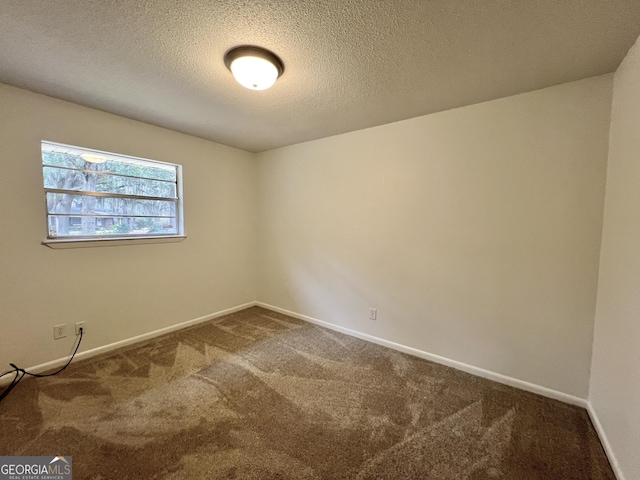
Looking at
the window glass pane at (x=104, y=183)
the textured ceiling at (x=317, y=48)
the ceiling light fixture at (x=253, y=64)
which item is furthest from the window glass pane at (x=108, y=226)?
the ceiling light fixture at (x=253, y=64)

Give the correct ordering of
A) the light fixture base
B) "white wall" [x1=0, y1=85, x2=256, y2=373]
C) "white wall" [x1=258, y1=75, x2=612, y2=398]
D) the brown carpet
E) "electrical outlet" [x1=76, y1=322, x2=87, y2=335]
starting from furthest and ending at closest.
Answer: "electrical outlet" [x1=76, y1=322, x2=87, y2=335] → "white wall" [x1=0, y1=85, x2=256, y2=373] → "white wall" [x1=258, y1=75, x2=612, y2=398] → the light fixture base → the brown carpet

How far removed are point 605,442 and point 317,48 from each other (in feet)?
9.18

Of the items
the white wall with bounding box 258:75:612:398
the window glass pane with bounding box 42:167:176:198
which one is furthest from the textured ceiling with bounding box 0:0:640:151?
the window glass pane with bounding box 42:167:176:198

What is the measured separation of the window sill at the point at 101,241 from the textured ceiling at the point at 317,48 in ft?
3.92

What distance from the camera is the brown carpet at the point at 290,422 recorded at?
1.38 meters

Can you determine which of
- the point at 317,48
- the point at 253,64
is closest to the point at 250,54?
the point at 253,64

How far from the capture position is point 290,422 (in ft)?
5.49

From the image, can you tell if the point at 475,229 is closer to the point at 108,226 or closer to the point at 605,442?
the point at 605,442

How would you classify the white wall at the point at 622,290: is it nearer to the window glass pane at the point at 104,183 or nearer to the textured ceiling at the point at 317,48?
the textured ceiling at the point at 317,48

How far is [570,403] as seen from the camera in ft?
6.09

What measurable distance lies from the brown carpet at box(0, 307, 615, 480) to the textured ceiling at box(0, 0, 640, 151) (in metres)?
2.25

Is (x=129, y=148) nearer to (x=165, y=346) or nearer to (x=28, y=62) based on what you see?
(x=28, y=62)

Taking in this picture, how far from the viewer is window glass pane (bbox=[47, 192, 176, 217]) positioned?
7.45 feet

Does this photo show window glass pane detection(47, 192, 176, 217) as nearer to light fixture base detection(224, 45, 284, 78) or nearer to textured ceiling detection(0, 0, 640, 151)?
textured ceiling detection(0, 0, 640, 151)
